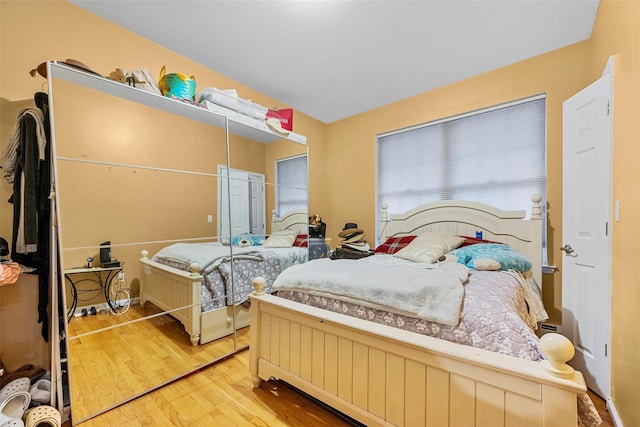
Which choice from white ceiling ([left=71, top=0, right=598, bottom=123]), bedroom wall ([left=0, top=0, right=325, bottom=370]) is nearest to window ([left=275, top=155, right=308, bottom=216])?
white ceiling ([left=71, top=0, right=598, bottom=123])

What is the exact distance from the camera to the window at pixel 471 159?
256 cm

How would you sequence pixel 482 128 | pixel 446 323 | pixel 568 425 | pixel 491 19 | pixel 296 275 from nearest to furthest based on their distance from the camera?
pixel 568 425
pixel 446 323
pixel 296 275
pixel 491 19
pixel 482 128

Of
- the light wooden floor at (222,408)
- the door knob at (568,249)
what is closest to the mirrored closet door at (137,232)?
the light wooden floor at (222,408)

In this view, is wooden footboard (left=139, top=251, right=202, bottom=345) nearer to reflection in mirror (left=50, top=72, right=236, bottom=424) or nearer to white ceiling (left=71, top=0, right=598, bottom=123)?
reflection in mirror (left=50, top=72, right=236, bottom=424)

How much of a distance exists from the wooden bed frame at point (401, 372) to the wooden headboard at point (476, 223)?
1836mm

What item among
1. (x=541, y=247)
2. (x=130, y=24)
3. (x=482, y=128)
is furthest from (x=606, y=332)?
(x=130, y=24)

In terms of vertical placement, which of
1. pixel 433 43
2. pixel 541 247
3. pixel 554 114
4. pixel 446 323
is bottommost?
pixel 446 323

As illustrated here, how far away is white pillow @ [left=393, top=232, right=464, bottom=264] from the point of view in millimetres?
2199

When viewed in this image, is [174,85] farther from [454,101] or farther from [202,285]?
[454,101]

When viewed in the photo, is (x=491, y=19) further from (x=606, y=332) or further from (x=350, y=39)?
(x=606, y=332)

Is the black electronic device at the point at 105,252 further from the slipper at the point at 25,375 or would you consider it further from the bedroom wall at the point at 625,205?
the bedroom wall at the point at 625,205

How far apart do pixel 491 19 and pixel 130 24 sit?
9.69 feet

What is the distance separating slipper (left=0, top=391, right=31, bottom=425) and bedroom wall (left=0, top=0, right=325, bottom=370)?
1.36 feet

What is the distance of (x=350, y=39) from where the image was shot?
229 cm
